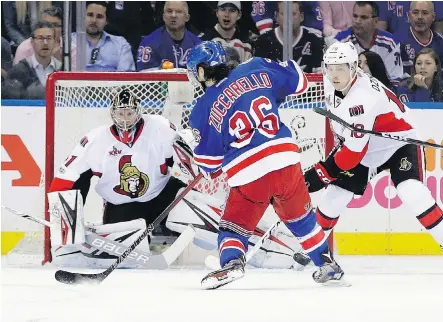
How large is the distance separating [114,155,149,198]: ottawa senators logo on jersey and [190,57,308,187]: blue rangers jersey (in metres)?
0.95

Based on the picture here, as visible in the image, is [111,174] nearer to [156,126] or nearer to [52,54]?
[156,126]

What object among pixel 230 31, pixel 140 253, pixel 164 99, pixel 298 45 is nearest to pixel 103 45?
pixel 230 31

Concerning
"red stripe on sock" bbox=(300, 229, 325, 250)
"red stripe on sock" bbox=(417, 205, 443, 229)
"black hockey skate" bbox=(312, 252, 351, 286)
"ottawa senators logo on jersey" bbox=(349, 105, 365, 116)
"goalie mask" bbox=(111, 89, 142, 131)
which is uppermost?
"ottawa senators logo on jersey" bbox=(349, 105, 365, 116)

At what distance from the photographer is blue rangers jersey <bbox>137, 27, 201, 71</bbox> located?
562 centimetres

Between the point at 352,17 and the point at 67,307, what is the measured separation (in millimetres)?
2991

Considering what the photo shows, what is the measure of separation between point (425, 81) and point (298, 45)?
71 cm

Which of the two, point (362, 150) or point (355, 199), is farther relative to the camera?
point (355, 199)

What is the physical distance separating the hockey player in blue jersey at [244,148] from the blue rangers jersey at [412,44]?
81.0 inches

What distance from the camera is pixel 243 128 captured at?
3.67m

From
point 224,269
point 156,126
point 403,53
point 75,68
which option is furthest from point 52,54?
point 224,269

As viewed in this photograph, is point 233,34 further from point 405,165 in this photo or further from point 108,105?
point 405,165

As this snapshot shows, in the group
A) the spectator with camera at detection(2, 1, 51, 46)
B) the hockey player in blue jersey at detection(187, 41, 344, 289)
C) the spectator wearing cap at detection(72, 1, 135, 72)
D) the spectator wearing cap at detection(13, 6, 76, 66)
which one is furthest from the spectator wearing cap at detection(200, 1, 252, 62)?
the hockey player in blue jersey at detection(187, 41, 344, 289)

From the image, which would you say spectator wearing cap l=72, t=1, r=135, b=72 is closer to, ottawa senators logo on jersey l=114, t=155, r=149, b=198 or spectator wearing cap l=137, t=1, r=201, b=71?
spectator wearing cap l=137, t=1, r=201, b=71

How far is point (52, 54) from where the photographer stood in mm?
5531
